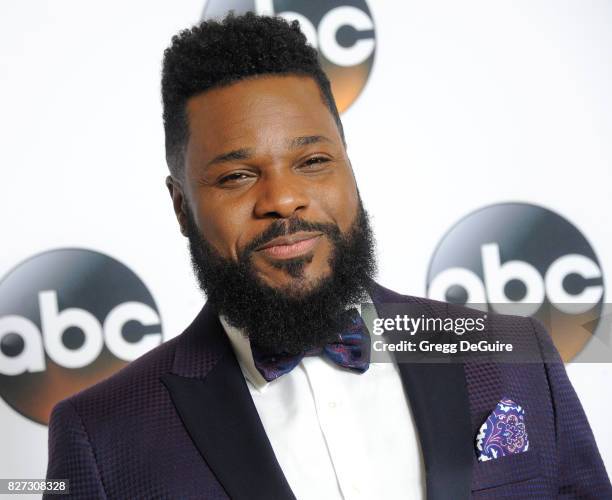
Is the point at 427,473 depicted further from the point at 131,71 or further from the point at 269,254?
the point at 131,71

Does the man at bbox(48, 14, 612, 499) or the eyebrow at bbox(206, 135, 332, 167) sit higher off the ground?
the eyebrow at bbox(206, 135, 332, 167)

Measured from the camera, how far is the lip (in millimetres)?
1096

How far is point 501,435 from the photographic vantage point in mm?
1145

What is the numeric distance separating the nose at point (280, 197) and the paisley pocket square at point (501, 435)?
0.39 metres

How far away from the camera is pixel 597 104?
82.1 inches

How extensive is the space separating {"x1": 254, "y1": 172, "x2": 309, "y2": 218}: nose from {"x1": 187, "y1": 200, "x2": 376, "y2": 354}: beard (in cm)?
2

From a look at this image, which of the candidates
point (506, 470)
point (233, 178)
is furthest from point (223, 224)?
point (506, 470)

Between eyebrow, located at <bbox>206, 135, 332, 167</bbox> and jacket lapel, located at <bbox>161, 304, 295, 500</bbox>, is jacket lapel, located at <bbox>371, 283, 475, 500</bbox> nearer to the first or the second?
jacket lapel, located at <bbox>161, 304, 295, 500</bbox>

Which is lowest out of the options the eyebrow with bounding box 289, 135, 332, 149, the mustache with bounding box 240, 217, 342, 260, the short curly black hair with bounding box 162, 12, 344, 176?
the mustache with bounding box 240, 217, 342, 260

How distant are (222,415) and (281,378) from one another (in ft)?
0.35

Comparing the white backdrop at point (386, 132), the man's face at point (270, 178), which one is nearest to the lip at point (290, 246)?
the man's face at point (270, 178)

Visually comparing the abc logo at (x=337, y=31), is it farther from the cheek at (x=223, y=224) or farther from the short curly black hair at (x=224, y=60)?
the cheek at (x=223, y=224)

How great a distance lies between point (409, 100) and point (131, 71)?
25.6 inches

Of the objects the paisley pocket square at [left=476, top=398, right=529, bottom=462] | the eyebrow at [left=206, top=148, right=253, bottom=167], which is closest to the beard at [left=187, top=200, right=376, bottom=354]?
the eyebrow at [left=206, top=148, right=253, bottom=167]
